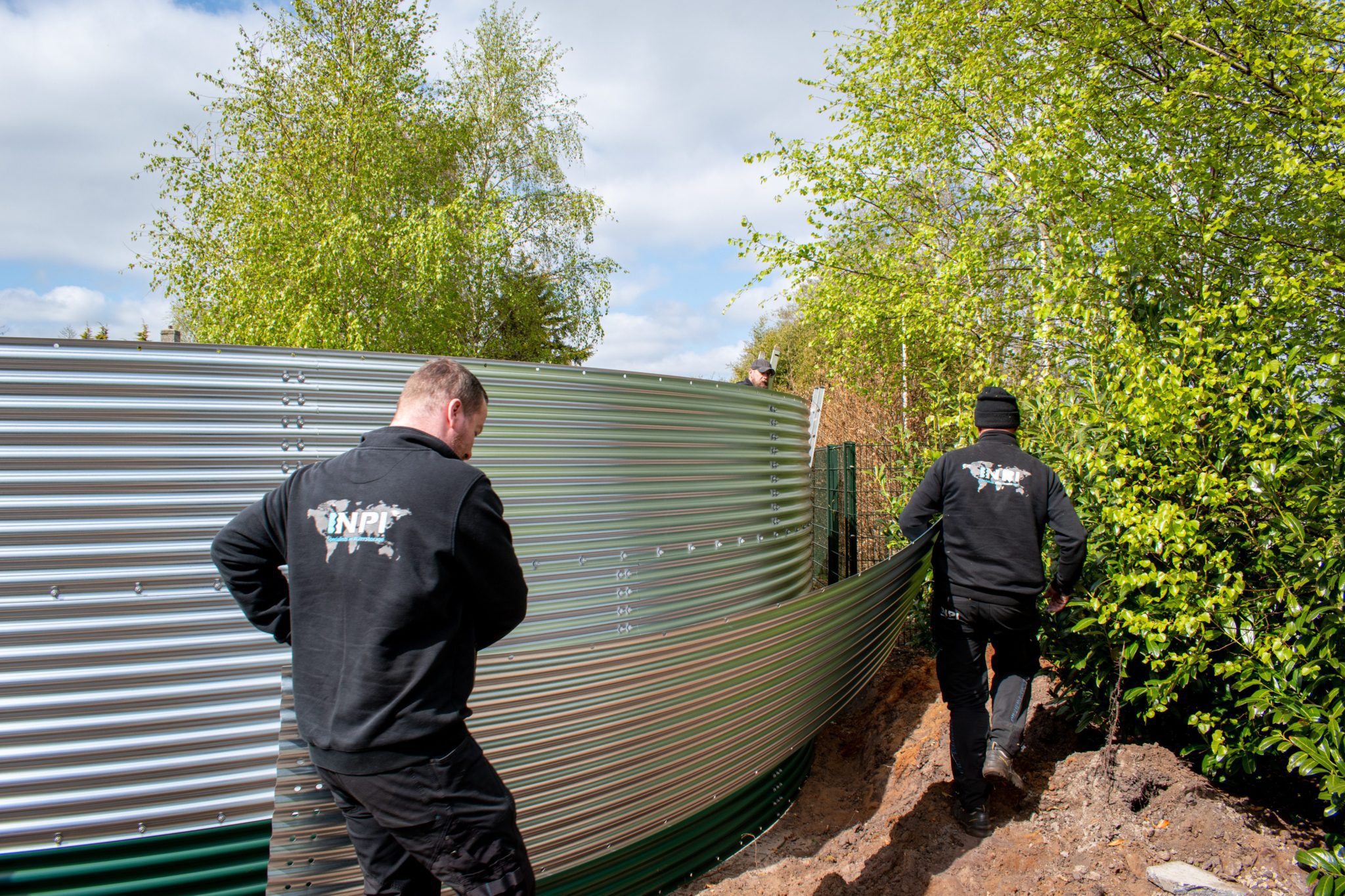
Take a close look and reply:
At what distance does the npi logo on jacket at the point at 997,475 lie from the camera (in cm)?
373

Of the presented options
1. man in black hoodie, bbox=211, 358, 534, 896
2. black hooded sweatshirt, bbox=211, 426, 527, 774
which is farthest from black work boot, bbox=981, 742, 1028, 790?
black hooded sweatshirt, bbox=211, 426, 527, 774

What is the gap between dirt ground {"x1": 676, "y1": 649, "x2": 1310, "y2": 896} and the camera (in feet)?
10.0

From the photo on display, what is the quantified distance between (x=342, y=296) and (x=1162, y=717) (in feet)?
56.8

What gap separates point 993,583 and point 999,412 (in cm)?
85

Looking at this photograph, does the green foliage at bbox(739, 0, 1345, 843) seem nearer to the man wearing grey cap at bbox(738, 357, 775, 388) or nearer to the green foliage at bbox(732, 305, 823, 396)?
the man wearing grey cap at bbox(738, 357, 775, 388)

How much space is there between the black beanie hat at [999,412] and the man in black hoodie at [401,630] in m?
2.72

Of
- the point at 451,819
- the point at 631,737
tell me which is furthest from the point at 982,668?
the point at 451,819

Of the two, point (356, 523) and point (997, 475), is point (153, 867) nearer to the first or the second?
point (356, 523)

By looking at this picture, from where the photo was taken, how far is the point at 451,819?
192 centimetres

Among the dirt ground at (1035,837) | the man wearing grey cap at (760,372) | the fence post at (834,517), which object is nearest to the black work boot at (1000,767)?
the dirt ground at (1035,837)

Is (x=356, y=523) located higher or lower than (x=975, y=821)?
higher

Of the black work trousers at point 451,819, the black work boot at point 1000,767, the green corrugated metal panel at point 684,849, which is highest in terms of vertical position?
the black work trousers at point 451,819

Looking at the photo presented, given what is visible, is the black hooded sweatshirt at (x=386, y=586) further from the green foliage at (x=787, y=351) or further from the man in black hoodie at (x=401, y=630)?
the green foliage at (x=787, y=351)

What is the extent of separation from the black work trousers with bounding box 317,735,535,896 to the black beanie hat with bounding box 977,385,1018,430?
2.96 meters
